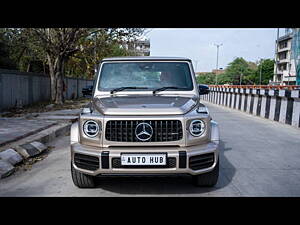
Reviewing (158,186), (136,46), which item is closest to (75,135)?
(158,186)

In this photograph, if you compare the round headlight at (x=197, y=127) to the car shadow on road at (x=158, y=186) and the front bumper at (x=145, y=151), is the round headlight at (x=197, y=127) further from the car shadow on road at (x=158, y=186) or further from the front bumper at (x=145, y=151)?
the car shadow on road at (x=158, y=186)

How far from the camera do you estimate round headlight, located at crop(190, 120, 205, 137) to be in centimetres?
360

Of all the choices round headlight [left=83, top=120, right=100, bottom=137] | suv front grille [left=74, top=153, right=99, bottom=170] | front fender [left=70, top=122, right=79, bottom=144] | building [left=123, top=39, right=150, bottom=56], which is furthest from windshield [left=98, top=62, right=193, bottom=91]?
building [left=123, top=39, right=150, bottom=56]

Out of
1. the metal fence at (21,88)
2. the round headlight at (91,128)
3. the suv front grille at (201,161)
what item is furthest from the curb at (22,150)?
the metal fence at (21,88)

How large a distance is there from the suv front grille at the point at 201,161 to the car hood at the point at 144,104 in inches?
22.5

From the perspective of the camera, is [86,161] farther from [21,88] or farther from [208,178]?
[21,88]

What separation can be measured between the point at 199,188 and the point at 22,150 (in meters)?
3.60

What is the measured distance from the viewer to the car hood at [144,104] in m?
3.55

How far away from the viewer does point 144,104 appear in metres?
3.76

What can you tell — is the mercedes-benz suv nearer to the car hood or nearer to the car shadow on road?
the car hood

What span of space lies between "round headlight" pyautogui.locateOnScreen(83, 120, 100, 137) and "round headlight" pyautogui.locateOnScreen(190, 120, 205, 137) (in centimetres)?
115
